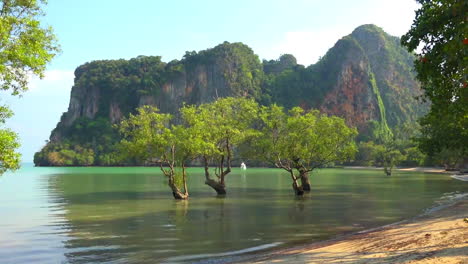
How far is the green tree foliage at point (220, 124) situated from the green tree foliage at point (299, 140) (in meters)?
1.96

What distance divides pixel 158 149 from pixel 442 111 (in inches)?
1057

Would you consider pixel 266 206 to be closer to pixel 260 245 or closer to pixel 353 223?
pixel 353 223

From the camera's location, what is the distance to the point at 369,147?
534ft

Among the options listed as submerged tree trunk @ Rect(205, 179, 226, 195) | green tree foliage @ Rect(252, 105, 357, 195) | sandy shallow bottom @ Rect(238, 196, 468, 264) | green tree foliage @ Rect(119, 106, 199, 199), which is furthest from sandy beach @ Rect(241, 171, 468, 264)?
submerged tree trunk @ Rect(205, 179, 226, 195)

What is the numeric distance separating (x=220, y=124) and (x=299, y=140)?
333 inches

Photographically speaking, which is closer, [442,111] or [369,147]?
[442,111]

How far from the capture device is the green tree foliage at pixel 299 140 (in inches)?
1742

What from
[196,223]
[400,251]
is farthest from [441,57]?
[196,223]

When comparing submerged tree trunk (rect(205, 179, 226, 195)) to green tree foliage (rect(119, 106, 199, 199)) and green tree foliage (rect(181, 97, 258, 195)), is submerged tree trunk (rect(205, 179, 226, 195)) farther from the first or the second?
green tree foliage (rect(119, 106, 199, 199))

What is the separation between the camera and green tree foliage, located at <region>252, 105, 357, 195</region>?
145ft

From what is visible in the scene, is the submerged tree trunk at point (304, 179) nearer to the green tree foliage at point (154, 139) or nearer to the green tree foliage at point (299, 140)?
the green tree foliage at point (299, 140)

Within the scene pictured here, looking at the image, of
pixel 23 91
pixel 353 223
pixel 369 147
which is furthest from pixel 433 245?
pixel 369 147

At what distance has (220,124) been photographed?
43938mm

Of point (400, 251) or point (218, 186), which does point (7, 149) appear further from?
point (218, 186)
